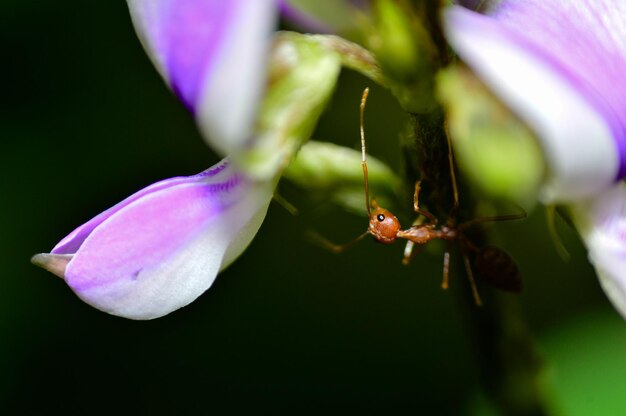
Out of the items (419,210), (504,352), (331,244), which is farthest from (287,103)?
(331,244)

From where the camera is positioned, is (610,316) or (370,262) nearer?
(610,316)

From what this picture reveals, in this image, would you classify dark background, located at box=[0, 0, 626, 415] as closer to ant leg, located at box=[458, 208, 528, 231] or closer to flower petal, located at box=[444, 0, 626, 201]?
ant leg, located at box=[458, 208, 528, 231]

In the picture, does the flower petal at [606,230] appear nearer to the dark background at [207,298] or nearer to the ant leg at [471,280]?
the ant leg at [471,280]

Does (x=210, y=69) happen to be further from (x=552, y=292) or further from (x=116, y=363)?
(x=552, y=292)

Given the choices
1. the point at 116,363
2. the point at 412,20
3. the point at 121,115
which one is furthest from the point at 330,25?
the point at 116,363

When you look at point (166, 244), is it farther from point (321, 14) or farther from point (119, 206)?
point (321, 14)
